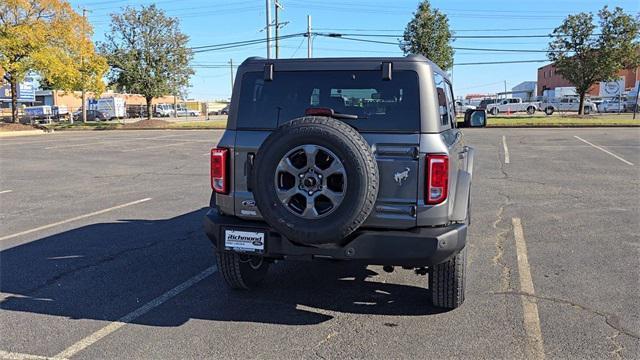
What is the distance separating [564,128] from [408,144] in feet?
90.2

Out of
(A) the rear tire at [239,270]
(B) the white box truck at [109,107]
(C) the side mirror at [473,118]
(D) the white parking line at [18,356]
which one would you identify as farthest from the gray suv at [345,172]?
(B) the white box truck at [109,107]

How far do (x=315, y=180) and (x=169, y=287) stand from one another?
203cm

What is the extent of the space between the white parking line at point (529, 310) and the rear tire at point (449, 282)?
1.73 ft

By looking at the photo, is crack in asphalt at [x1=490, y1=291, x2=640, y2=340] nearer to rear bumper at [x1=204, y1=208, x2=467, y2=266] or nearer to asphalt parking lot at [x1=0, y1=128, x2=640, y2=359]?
asphalt parking lot at [x1=0, y1=128, x2=640, y2=359]

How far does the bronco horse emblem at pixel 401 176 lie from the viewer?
363cm

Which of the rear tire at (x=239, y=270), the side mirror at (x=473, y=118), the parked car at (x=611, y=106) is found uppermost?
the parked car at (x=611, y=106)

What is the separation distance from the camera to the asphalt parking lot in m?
3.60

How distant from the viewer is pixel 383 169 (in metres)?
3.66

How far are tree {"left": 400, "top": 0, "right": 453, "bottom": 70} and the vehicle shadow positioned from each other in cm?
3339

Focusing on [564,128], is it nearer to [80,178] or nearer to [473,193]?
[473,193]

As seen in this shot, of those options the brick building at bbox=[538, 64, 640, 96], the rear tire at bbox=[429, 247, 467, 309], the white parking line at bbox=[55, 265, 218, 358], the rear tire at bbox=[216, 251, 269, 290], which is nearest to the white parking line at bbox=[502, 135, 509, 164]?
the rear tire at bbox=[429, 247, 467, 309]

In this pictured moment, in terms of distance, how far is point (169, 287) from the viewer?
4758 mm

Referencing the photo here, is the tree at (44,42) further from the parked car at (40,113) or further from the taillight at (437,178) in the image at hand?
the taillight at (437,178)

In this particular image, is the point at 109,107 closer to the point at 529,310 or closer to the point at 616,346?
the point at 529,310
